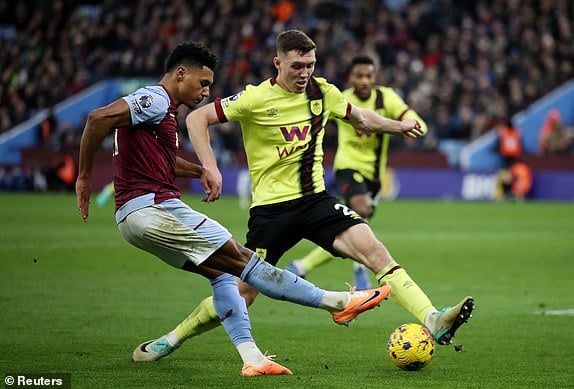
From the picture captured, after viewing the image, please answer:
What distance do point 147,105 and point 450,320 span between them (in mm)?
2504

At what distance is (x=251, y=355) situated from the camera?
24.9ft

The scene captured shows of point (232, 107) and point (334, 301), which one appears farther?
point (232, 107)

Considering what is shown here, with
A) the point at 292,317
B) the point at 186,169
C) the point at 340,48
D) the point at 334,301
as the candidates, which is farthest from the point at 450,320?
the point at 340,48

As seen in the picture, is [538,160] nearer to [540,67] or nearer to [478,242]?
[540,67]

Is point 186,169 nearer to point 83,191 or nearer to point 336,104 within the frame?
point 83,191

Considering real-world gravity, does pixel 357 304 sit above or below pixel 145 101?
below

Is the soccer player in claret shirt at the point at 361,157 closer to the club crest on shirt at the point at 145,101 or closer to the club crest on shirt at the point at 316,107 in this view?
the club crest on shirt at the point at 316,107

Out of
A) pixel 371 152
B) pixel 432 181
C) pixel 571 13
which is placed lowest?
pixel 432 181

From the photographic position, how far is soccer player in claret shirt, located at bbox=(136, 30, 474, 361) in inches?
327

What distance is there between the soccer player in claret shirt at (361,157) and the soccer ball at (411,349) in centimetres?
490

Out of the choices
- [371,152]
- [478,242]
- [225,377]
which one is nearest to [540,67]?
[478,242]

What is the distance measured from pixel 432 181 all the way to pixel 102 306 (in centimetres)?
2115

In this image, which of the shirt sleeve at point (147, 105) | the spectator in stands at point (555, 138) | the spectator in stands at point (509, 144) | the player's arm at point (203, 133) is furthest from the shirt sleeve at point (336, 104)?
the spectator in stands at point (555, 138)

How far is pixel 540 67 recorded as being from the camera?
33.5 meters
